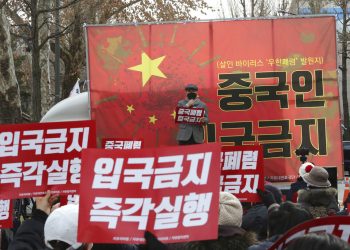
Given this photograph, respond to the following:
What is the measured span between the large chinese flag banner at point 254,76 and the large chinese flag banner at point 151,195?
300 inches

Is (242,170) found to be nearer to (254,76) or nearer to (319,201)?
(319,201)

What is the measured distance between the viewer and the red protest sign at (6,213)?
5512 mm

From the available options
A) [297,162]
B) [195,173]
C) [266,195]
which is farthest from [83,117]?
[195,173]

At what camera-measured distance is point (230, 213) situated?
3.93m

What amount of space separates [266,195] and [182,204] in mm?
2204

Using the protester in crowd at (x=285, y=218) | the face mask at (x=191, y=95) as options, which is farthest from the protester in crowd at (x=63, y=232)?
the face mask at (x=191, y=95)

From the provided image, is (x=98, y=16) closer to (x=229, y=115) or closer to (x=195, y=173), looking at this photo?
(x=229, y=115)

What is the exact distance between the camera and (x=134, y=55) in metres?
11.4

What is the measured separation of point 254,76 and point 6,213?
6.19 metres

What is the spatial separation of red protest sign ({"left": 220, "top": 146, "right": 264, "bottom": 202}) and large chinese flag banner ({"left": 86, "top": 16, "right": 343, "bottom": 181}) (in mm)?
4447

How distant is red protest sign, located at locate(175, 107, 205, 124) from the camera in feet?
34.9

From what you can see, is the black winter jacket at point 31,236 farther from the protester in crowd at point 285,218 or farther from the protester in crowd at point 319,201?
the protester in crowd at point 319,201

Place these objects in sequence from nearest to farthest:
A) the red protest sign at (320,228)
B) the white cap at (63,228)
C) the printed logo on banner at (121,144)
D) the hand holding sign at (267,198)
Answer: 1. the red protest sign at (320,228)
2. the white cap at (63,228)
3. the hand holding sign at (267,198)
4. the printed logo on banner at (121,144)

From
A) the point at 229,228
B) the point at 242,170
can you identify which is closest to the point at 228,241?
the point at 229,228
